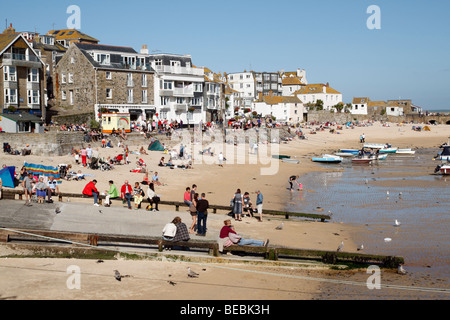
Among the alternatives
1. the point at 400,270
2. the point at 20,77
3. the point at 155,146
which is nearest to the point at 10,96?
the point at 20,77

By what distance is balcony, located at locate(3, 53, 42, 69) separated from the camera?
44228mm

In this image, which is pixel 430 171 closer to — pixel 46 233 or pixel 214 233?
pixel 214 233

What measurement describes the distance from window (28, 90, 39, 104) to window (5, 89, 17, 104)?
4.95 ft

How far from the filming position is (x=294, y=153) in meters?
53.4

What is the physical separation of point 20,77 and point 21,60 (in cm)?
169

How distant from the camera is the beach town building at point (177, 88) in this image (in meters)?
58.6

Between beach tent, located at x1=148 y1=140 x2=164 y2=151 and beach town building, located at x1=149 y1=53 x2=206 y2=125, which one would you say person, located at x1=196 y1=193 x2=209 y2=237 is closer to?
beach tent, located at x1=148 y1=140 x2=164 y2=151

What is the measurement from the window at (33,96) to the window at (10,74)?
6.80ft

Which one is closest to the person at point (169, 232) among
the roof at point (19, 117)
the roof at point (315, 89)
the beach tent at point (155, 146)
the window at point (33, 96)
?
the roof at point (19, 117)

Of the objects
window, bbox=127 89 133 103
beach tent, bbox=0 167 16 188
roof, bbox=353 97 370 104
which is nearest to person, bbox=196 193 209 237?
beach tent, bbox=0 167 16 188

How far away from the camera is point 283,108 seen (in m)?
96.4

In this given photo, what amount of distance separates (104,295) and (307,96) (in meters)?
103
